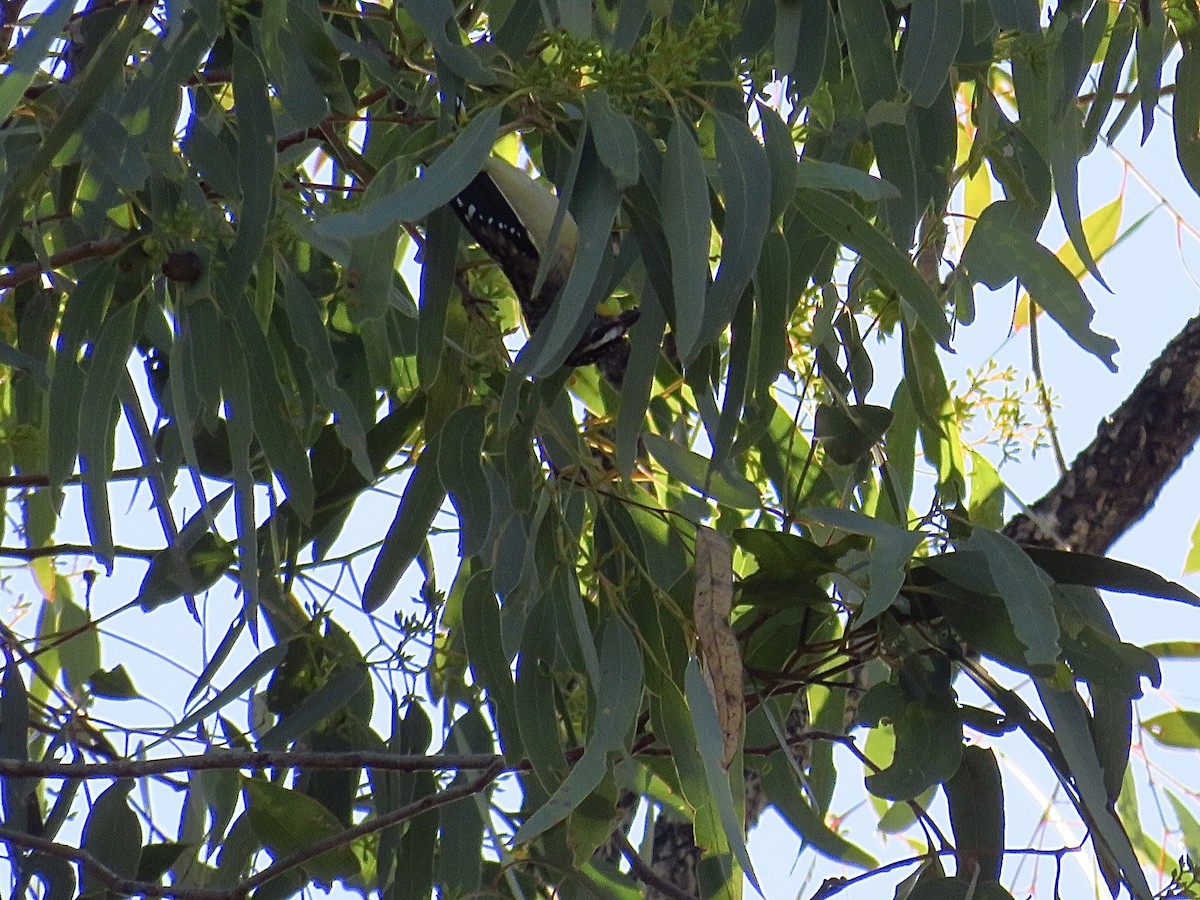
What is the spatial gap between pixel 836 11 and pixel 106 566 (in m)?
0.77

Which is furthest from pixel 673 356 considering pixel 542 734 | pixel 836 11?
pixel 542 734

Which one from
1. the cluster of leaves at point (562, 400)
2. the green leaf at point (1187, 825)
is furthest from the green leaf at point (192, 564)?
the green leaf at point (1187, 825)

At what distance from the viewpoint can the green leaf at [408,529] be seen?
1.32 meters

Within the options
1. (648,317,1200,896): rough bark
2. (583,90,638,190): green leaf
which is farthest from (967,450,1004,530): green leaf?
(583,90,638,190): green leaf

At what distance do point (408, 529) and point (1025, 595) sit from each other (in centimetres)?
53

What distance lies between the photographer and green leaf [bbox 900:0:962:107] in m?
1.11

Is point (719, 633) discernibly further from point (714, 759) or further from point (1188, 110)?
point (1188, 110)

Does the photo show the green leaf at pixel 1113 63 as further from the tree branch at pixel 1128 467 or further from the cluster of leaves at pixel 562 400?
the tree branch at pixel 1128 467

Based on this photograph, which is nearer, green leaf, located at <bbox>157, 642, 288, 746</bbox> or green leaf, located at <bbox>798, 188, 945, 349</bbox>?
green leaf, located at <bbox>798, 188, 945, 349</bbox>

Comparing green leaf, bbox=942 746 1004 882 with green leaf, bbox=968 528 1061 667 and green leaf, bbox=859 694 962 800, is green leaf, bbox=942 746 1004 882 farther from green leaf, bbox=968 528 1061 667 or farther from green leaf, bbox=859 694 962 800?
green leaf, bbox=968 528 1061 667

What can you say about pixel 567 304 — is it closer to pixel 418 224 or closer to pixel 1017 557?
pixel 1017 557

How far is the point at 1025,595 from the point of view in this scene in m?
1.10

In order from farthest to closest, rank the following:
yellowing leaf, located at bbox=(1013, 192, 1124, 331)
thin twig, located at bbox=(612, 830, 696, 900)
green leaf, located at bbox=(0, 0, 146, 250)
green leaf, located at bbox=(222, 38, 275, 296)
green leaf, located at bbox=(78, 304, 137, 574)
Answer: yellowing leaf, located at bbox=(1013, 192, 1124, 331), thin twig, located at bbox=(612, 830, 696, 900), green leaf, located at bbox=(78, 304, 137, 574), green leaf, located at bbox=(222, 38, 275, 296), green leaf, located at bbox=(0, 0, 146, 250)

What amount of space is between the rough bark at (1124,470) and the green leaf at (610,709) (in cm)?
64
